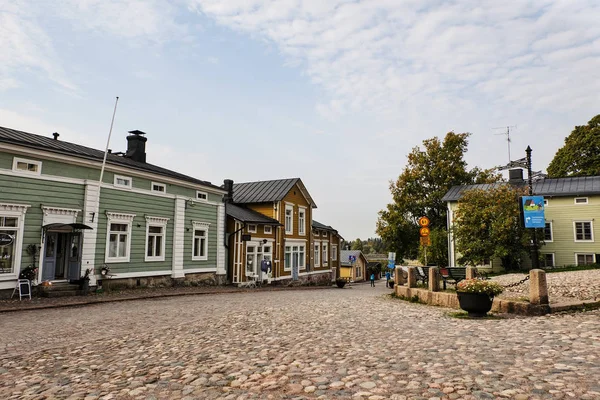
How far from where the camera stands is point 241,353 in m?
6.27

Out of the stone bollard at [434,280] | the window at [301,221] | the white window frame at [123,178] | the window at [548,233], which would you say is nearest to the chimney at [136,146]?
the white window frame at [123,178]

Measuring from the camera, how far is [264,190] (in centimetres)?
3112

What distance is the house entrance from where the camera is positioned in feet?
51.5

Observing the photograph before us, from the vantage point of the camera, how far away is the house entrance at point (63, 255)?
1569 cm

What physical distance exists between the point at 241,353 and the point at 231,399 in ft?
6.65

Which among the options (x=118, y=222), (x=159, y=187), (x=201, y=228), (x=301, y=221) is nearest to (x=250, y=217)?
(x=201, y=228)

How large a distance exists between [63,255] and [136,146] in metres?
8.44

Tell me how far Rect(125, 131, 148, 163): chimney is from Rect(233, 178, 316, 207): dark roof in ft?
29.7

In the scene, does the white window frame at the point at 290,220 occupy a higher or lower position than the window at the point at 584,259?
higher

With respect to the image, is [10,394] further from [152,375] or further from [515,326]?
[515,326]

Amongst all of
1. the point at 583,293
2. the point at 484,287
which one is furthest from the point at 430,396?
the point at 583,293

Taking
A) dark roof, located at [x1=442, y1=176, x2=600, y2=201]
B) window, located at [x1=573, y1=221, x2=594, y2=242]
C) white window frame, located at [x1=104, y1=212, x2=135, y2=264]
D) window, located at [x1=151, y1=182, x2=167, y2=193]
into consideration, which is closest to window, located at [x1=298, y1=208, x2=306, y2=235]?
dark roof, located at [x1=442, y1=176, x2=600, y2=201]

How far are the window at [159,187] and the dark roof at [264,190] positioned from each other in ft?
33.1

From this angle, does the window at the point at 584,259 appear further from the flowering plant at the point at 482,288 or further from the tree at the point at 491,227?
the flowering plant at the point at 482,288
